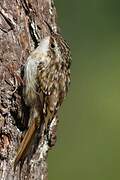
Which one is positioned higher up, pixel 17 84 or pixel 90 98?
pixel 90 98

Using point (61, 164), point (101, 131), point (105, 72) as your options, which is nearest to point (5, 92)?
point (61, 164)

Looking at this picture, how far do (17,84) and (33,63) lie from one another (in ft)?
0.28

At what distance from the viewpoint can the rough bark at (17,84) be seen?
2.75 meters

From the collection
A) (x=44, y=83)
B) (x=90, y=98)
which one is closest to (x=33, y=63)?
(x=44, y=83)

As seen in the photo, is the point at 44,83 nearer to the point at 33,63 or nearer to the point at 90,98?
the point at 33,63

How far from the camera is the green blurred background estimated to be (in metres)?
4.56

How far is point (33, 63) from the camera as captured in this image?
2.82 meters

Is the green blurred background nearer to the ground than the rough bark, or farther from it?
farther from it

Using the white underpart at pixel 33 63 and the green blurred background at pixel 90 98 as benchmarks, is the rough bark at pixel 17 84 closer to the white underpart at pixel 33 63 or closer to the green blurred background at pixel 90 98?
the white underpart at pixel 33 63

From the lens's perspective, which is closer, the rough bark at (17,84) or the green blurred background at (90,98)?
the rough bark at (17,84)

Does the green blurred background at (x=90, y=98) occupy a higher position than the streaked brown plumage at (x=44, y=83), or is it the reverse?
the green blurred background at (x=90, y=98)

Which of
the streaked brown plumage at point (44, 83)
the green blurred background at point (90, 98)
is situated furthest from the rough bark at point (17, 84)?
the green blurred background at point (90, 98)

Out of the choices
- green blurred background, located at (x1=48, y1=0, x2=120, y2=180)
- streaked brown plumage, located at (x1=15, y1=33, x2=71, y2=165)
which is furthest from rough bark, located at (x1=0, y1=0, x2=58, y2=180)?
green blurred background, located at (x1=48, y1=0, x2=120, y2=180)

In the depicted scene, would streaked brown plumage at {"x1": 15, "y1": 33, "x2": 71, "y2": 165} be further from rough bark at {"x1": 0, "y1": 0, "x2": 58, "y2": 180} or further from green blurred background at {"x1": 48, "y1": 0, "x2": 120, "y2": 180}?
green blurred background at {"x1": 48, "y1": 0, "x2": 120, "y2": 180}
